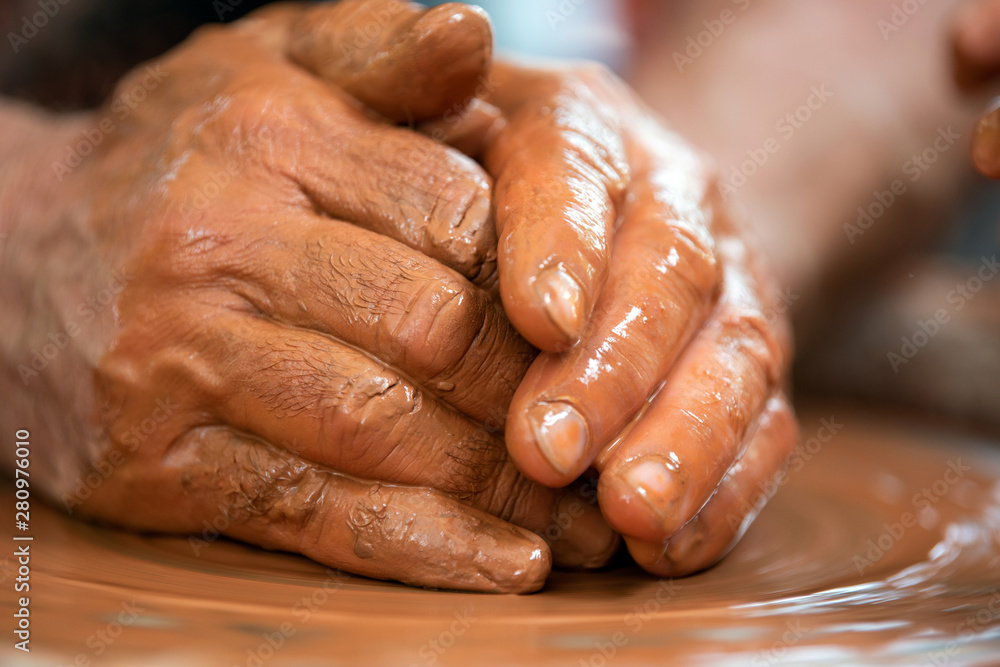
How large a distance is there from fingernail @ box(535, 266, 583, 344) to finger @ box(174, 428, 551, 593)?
0.23m

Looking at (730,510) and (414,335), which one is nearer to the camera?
(414,335)

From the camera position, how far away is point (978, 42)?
1335 mm

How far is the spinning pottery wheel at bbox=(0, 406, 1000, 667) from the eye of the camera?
0.64 m

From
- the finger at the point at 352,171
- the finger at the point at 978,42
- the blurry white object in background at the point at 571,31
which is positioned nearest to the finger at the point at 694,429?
the finger at the point at 352,171

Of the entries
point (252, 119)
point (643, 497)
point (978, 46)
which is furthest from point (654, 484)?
point (978, 46)

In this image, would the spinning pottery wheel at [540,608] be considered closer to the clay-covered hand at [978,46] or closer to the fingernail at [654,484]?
the fingernail at [654,484]

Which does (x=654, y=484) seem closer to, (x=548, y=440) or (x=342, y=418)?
(x=548, y=440)

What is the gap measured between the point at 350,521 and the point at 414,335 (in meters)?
0.21

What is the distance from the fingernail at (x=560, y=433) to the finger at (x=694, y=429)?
0.05 meters

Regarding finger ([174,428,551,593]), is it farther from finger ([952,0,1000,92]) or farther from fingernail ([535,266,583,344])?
finger ([952,0,1000,92])

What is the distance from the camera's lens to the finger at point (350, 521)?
809 millimetres

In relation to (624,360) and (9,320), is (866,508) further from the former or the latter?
(9,320)

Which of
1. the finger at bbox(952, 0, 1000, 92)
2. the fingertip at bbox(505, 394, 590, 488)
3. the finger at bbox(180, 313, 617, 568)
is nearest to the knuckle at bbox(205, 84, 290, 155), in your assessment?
the finger at bbox(180, 313, 617, 568)

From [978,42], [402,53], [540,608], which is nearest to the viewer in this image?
[540,608]
